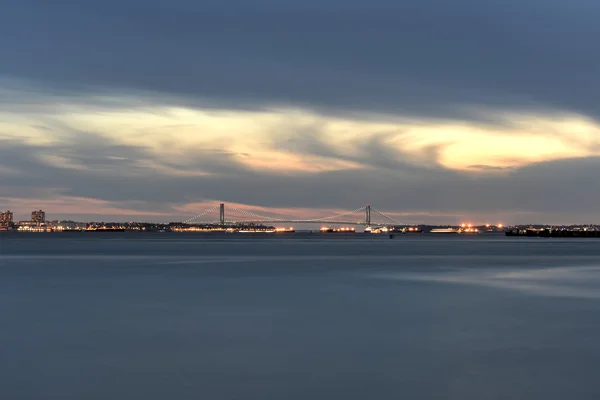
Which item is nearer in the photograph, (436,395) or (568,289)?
(436,395)

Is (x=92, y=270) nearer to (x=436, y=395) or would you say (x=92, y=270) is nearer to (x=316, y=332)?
(x=316, y=332)

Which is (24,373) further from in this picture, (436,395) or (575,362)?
(575,362)

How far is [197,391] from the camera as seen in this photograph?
11.4 meters

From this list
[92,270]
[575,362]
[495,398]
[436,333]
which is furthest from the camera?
[92,270]

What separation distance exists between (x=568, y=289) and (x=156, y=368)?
20461mm

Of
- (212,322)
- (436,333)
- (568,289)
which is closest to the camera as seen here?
(436,333)

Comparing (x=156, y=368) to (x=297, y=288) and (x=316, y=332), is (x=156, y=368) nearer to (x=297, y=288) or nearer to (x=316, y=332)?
(x=316, y=332)

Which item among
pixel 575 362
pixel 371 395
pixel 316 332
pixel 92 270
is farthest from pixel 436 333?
pixel 92 270

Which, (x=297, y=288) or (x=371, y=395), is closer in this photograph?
(x=371, y=395)

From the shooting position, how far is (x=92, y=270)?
41656 mm

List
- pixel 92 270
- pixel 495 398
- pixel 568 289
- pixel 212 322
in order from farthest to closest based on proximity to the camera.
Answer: pixel 92 270 → pixel 568 289 → pixel 212 322 → pixel 495 398

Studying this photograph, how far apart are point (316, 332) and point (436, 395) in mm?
6429

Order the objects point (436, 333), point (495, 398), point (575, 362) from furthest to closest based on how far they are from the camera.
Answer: point (436, 333)
point (575, 362)
point (495, 398)

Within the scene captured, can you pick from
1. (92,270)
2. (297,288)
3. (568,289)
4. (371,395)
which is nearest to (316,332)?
(371,395)
